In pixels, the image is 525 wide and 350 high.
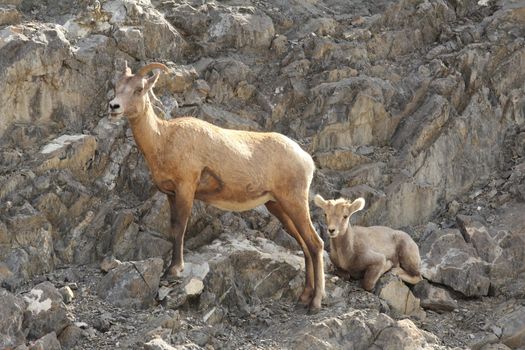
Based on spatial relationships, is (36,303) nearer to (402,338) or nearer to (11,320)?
(11,320)

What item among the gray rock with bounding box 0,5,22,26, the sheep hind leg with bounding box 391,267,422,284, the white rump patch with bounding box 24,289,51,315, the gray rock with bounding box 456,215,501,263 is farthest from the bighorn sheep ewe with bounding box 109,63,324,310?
the gray rock with bounding box 456,215,501,263

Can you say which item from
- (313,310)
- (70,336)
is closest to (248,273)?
(313,310)

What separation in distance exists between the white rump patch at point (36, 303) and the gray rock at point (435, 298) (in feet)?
24.6

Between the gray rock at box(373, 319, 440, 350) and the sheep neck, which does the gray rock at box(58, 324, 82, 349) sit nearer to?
the sheep neck

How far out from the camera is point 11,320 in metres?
10.8

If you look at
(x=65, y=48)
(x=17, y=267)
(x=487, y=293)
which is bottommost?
(x=487, y=293)

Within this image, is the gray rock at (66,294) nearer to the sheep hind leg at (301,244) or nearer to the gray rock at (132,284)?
the gray rock at (132,284)

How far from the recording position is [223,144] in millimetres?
13312

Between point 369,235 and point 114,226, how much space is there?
17.2ft

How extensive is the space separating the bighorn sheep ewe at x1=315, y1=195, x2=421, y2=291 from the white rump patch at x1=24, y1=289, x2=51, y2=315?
529cm

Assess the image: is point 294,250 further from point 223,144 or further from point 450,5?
point 450,5

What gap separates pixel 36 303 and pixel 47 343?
99 cm

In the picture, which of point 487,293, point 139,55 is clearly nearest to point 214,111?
point 139,55

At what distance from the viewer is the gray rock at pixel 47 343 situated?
1031cm
